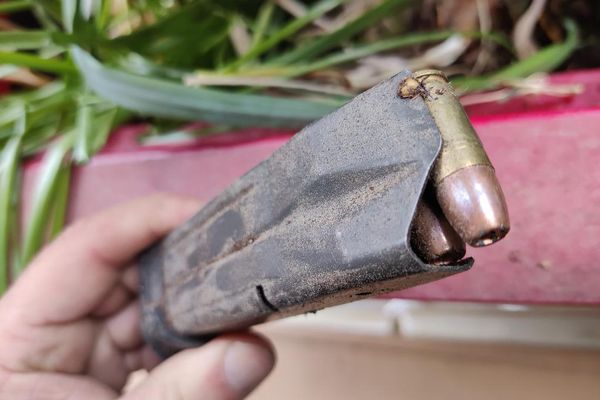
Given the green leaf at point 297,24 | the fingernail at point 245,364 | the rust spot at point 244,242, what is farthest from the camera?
the green leaf at point 297,24

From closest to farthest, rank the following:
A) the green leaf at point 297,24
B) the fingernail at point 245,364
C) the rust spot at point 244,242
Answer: the rust spot at point 244,242 < the fingernail at point 245,364 < the green leaf at point 297,24

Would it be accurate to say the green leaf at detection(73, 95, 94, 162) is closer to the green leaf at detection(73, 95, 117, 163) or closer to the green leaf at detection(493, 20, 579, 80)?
A: the green leaf at detection(73, 95, 117, 163)

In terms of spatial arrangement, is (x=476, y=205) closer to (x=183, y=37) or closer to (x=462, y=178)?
(x=462, y=178)

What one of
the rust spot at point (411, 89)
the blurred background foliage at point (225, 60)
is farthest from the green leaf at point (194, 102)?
the rust spot at point (411, 89)

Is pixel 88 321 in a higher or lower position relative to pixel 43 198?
lower

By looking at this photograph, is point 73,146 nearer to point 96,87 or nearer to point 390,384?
point 96,87

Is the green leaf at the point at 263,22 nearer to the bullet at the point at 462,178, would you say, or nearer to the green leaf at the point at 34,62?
the green leaf at the point at 34,62

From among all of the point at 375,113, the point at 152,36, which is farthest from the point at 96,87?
the point at 375,113

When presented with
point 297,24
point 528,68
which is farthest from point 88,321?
point 528,68
